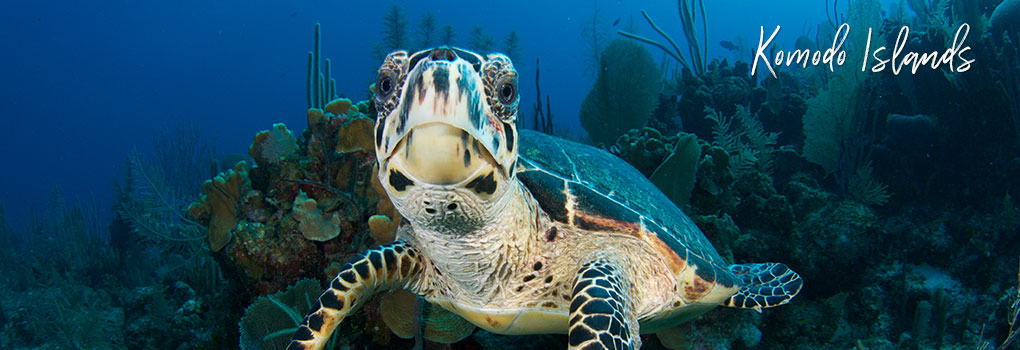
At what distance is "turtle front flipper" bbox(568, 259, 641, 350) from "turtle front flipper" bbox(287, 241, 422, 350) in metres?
0.83

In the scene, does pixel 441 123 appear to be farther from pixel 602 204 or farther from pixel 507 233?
pixel 602 204

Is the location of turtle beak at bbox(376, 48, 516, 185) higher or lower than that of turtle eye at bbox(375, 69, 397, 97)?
lower

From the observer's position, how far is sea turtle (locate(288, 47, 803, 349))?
1114 mm

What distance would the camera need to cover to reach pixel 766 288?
8.96ft

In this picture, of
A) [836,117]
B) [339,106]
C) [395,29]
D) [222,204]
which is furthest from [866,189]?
[395,29]

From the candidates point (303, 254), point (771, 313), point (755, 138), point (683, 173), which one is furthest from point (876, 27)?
point (303, 254)

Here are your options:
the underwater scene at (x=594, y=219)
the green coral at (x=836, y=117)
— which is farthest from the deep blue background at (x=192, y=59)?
the green coral at (x=836, y=117)

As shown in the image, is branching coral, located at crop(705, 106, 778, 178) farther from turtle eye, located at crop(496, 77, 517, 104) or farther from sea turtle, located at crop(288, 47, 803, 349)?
turtle eye, located at crop(496, 77, 517, 104)

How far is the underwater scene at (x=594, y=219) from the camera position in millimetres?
1595

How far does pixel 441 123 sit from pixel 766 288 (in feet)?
8.45

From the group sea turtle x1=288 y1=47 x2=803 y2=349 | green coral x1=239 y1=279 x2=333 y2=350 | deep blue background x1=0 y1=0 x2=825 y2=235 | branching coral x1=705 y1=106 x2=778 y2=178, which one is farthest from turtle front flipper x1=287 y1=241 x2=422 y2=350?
deep blue background x1=0 y1=0 x2=825 y2=235

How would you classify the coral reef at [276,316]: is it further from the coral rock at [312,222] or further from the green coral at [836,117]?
the green coral at [836,117]

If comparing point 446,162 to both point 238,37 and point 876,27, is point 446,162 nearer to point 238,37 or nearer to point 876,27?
point 876,27

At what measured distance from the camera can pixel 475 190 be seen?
1.29m
